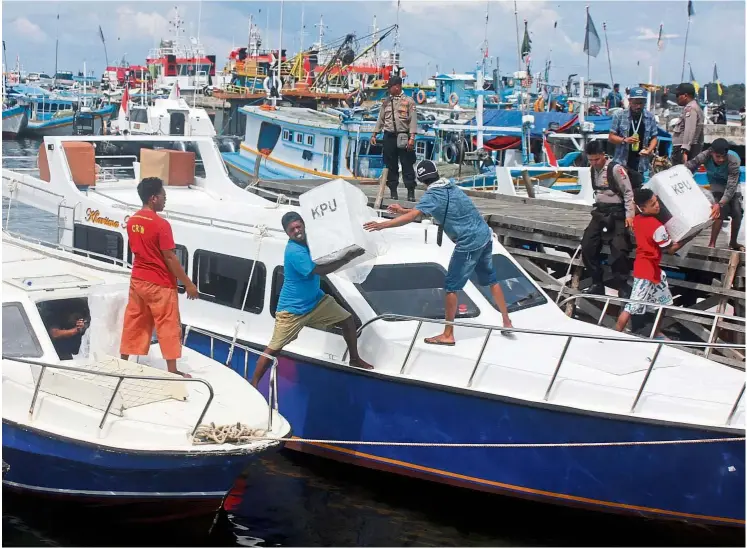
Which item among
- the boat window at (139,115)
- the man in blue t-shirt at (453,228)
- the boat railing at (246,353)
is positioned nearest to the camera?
the boat railing at (246,353)

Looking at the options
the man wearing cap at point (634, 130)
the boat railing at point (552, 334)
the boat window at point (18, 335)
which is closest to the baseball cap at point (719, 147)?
the man wearing cap at point (634, 130)

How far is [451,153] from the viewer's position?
28.4m

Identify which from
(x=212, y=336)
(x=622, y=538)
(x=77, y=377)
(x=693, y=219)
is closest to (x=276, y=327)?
(x=212, y=336)

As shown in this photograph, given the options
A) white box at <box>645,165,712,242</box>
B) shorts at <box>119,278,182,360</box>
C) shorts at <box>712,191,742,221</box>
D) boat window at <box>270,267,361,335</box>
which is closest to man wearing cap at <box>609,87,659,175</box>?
shorts at <box>712,191,742,221</box>

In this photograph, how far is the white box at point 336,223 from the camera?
7.58 meters

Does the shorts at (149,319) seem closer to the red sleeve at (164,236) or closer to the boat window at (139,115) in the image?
the red sleeve at (164,236)

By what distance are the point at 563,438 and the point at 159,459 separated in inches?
123

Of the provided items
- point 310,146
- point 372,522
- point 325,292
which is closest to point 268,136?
point 310,146

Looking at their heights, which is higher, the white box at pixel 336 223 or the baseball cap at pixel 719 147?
the baseball cap at pixel 719 147

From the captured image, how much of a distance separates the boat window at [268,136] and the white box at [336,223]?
70.4 ft

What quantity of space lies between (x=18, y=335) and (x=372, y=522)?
3.31m

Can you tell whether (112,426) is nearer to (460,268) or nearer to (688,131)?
(460,268)

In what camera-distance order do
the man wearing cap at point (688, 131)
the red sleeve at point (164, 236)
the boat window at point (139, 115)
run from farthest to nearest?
the boat window at point (139, 115)
the man wearing cap at point (688, 131)
the red sleeve at point (164, 236)

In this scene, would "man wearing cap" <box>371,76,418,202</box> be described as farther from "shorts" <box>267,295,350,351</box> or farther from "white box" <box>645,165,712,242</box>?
"shorts" <box>267,295,350,351</box>
